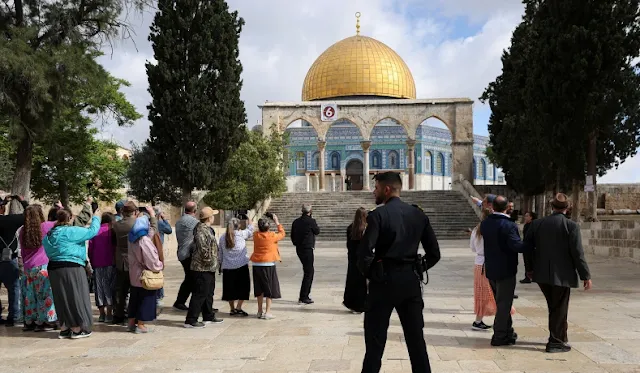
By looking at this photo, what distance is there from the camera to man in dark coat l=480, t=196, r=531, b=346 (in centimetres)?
675

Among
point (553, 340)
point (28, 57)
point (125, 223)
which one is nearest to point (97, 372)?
point (125, 223)

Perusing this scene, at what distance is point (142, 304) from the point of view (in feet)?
25.5

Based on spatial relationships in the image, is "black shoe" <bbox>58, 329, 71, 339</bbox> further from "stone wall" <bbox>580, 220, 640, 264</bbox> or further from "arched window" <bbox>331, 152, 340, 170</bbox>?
"arched window" <bbox>331, 152, 340, 170</bbox>

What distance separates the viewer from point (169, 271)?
52.7ft

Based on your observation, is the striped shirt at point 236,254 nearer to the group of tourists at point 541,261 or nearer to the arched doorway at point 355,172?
the group of tourists at point 541,261

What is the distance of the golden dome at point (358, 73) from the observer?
51.6m

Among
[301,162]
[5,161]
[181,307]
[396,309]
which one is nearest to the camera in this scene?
[396,309]

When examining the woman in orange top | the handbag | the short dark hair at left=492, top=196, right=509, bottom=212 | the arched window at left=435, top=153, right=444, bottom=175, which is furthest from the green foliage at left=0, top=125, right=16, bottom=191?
the arched window at left=435, top=153, right=444, bottom=175

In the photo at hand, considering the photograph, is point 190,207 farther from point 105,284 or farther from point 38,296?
point 38,296

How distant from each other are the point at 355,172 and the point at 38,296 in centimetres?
5361

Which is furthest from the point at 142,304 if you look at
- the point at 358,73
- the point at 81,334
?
the point at 358,73

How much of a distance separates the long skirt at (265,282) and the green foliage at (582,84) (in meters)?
14.2

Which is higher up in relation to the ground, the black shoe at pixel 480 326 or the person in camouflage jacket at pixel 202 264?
the person in camouflage jacket at pixel 202 264

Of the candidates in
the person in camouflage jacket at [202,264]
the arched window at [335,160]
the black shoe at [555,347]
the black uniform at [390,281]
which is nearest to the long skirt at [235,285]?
the person in camouflage jacket at [202,264]
